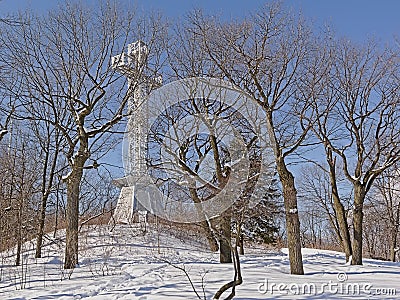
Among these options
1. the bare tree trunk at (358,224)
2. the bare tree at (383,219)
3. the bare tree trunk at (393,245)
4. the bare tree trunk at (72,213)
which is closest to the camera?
the bare tree trunk at (72,213)

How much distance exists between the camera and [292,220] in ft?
22.5

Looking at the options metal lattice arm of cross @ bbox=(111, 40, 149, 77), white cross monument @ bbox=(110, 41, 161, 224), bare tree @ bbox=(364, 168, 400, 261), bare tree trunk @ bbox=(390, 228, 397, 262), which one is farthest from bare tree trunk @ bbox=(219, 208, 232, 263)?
bare tree trunk @ bbox=(390, 228, 397, 262)

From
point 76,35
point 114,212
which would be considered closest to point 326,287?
point 76,35

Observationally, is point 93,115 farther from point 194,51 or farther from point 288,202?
point 288,202

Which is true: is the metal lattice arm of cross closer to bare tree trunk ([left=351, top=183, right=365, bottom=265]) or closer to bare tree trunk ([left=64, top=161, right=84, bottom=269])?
bare tree trunk ([left=64, top=161, right=84, bottom=269])

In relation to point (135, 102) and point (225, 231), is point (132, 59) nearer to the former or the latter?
point (135, 102)

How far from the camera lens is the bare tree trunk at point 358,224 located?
29.3 feet

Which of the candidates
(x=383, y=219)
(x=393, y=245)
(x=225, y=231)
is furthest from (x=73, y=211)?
(x=383, y=219)

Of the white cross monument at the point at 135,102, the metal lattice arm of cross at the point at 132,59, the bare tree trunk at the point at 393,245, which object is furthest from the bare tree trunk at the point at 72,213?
the bare tree trunk at the point at 393,245

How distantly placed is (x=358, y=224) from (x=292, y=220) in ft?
10.3

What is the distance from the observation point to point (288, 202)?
6.93 metres

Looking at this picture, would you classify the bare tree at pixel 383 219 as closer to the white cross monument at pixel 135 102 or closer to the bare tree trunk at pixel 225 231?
the bare tree trunk at pixel 225 231

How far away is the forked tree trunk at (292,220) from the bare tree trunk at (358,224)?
2796 mm

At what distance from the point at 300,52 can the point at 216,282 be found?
4511 millimetres
